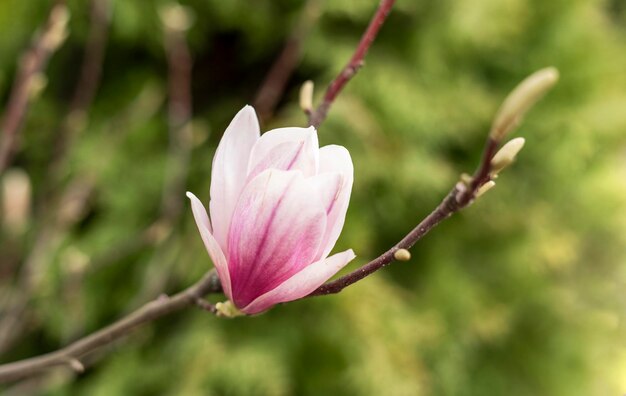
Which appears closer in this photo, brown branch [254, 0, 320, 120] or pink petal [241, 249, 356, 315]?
pink petal [241, 249, 356, 315]

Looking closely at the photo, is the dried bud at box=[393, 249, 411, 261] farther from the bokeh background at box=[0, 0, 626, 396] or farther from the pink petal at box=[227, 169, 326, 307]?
the bokeh background at box=[0, 0, 626, 396]

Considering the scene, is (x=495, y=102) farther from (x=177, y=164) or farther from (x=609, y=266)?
(x=609, y=266)

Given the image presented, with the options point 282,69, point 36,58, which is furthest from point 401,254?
point 282,69

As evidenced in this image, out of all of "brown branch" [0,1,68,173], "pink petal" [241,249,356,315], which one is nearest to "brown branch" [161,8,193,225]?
"brown branch" [0,1,68,173]

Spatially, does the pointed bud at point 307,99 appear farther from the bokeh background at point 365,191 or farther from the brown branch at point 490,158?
the bokeh background at point 365,191

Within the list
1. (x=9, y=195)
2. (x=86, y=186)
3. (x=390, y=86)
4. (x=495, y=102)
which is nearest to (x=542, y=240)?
(x=495, y=102)
